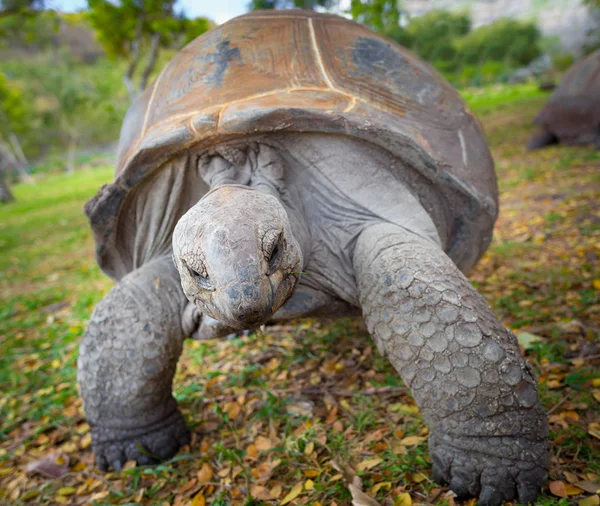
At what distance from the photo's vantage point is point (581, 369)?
1.99 meters

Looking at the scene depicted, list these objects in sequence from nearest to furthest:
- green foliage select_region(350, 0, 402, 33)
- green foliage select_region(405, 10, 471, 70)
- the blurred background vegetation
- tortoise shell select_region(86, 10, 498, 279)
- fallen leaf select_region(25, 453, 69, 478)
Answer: tortoise shell select_region(86, 10, 498, 279) < fallen leaf select_region(25, 453, 69, 478) < green foliage select_region(350, 0, 402, 33) < the blurred background vegetation < green foliage select_region(405, 10, 471, 70)

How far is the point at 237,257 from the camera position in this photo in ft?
4.26

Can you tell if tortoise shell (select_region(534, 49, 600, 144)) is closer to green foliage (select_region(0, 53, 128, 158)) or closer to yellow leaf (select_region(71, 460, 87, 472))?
yellow leaf (select_region(71, 460, 87, 472))

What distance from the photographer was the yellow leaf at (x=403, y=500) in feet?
4.89

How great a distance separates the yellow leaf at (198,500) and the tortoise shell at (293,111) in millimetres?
1083

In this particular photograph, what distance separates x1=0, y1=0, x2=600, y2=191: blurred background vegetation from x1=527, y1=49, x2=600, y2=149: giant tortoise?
8.99 feet

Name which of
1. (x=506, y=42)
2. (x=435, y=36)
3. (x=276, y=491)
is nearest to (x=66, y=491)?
(x=276, y=491)

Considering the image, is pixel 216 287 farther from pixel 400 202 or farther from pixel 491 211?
pixel 491 211

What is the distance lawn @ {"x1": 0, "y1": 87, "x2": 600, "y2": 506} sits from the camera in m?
1.69

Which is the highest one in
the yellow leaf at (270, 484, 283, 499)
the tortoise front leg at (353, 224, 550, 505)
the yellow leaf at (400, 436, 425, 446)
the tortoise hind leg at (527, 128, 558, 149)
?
the tortoise hind leg at (527, 128, 558, 149)

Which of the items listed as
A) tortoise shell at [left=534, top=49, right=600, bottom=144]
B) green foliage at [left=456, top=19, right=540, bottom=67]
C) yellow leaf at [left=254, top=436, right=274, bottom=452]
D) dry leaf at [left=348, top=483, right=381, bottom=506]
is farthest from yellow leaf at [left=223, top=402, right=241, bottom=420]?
green foliage at [left=456, top=19, right=540, bottom=67]

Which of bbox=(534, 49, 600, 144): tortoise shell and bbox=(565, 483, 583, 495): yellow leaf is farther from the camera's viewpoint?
bbox=(534, 49, 600, 144): tortoise shell

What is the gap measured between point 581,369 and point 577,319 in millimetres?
490

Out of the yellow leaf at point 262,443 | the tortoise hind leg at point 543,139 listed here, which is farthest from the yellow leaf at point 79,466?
the tortoise hind leg at point 543,139
